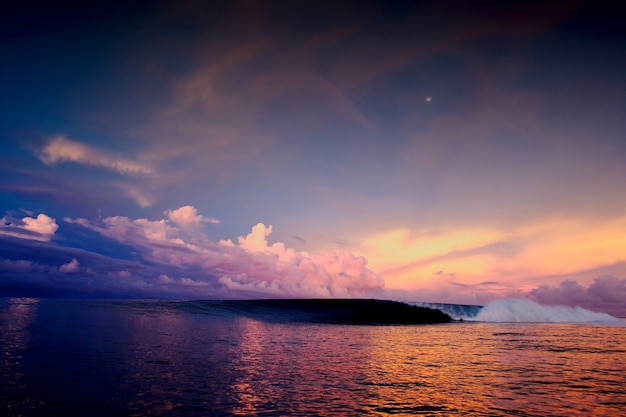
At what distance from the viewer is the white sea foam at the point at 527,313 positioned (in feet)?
133

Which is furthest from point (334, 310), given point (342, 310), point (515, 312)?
point (515, 312)

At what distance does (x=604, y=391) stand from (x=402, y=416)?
207 inches

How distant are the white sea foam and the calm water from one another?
28897 millimetres

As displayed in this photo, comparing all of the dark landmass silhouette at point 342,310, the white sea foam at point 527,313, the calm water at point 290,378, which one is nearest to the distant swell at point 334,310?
the dark landmass silhouette at point 342,310

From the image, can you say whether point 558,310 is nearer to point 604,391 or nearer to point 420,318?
point 420,318

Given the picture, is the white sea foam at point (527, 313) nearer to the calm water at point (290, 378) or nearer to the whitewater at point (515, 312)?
the whitewater at point (515, 312)

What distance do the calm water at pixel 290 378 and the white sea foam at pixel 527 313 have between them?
28897 millimetres

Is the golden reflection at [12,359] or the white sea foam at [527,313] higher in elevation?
the white sea foam at [527,313]

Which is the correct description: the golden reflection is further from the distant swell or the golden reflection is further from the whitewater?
the whitewater

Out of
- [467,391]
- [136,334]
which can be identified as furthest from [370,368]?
[136,334]

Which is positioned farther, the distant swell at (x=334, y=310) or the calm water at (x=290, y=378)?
the distant swell at (x=334, y=310)

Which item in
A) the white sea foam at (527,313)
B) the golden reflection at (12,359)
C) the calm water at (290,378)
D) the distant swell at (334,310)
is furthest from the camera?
the white sea foam at (527,313)

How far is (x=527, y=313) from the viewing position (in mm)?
41281

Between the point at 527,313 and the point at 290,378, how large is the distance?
41.5 meters
